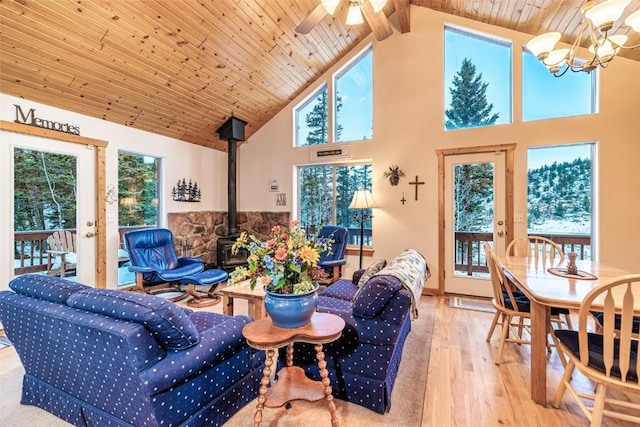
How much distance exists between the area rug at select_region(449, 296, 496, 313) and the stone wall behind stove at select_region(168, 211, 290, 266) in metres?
2.96

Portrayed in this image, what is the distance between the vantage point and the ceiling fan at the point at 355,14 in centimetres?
222

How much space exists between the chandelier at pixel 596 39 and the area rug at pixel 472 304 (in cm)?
267

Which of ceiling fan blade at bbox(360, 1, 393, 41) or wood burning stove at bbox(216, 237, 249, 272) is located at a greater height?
ceiling fan blade at bbox(360, 1, 393, 41)

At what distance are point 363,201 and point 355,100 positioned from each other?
1860mm

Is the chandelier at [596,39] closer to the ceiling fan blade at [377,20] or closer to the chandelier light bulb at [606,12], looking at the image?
the chandelier light bulb at [606,12]

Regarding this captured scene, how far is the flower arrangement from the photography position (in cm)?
150

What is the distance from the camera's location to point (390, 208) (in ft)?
15.0

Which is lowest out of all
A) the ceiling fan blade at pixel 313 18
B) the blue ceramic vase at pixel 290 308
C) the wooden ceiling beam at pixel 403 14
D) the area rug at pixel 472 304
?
the area rug at pixel 472 304

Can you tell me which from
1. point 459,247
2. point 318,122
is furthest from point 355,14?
point 459,247

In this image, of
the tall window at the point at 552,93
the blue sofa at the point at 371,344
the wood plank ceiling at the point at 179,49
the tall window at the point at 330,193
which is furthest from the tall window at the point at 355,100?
the blue sofa at the point at 371,344

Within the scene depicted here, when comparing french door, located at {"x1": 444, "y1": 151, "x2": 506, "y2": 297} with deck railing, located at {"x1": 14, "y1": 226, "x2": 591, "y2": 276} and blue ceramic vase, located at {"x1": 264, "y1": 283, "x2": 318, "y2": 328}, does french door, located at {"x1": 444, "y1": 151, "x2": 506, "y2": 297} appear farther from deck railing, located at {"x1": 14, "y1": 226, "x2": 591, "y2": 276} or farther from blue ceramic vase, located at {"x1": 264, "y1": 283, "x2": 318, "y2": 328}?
blue ceramic vase, located at {"x1": 264, "y1": 283, "x2": 318, "y2": 328}

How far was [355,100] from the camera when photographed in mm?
4949

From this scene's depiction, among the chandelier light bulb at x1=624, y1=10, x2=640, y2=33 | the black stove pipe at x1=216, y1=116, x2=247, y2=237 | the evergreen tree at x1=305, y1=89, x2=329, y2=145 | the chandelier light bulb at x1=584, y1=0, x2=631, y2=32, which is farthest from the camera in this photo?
the evergreen tree at x1=305, y1=89, x2=329, y2=145

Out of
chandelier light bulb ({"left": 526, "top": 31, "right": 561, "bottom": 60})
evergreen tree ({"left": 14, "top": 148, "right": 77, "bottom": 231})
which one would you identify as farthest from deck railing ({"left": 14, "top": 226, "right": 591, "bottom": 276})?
chandelier light bulb ({"left": 526, "top": 31, "right": 561, "bottom": 60})
